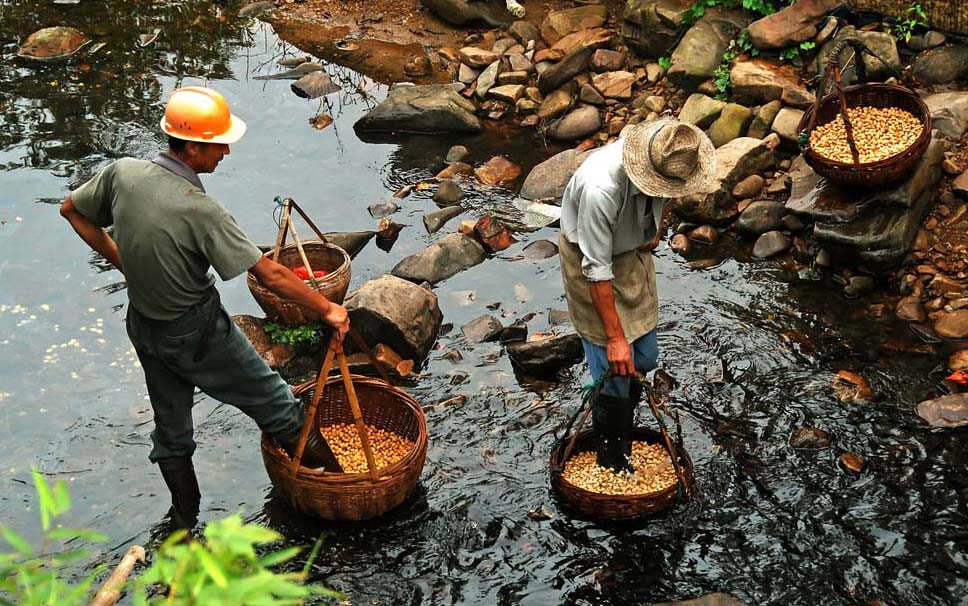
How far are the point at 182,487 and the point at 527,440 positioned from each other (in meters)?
2.03

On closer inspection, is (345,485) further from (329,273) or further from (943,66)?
(943,66)

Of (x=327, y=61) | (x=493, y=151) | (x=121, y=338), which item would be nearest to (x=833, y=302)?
(x=493, y=151)

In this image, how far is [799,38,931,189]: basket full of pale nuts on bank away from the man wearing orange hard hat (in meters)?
3.77

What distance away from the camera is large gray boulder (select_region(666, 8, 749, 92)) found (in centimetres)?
909

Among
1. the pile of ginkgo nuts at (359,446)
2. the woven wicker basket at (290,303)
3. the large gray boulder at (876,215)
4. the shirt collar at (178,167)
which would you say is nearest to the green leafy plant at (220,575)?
the shirt collar at (178,167)

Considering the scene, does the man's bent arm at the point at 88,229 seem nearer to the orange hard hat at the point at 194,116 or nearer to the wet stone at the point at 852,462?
the orange hard hat at the point at 194,116

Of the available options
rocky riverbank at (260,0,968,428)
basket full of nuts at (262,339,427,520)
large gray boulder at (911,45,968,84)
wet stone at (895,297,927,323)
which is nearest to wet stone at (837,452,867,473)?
rocky riverbank at (260,0,968,428)

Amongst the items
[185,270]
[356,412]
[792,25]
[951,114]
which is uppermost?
[185,270]

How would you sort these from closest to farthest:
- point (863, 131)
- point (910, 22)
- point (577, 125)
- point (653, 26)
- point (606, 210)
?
point (606, 210) < point (863, 131) < point (910, 22) < point (577, 125) < point (653, 26)

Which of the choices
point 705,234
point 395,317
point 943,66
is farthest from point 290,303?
point 943,66

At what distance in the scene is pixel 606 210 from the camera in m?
4.45

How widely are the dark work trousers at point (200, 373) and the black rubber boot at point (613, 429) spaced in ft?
5.20

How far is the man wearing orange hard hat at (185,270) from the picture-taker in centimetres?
419

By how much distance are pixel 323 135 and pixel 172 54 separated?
10.1 feet
